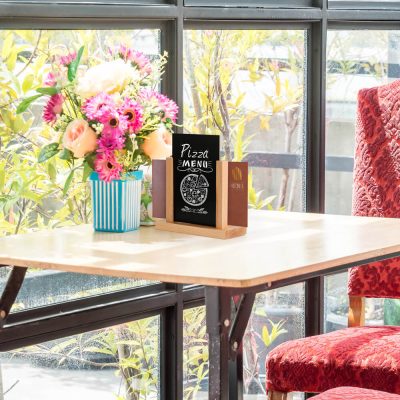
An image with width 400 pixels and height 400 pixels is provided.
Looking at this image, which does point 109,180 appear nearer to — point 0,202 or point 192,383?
point 0,202

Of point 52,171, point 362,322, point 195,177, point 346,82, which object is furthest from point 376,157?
point 52,171

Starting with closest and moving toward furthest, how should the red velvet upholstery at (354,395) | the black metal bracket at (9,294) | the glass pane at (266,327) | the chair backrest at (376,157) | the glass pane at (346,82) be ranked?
1. the red velvet upholstery at (354,395)
2. the black metal bracket at (9,294)
3. the chair backrest at (376,157)
4. the glass pane at (266,327)
5. the glass pane at (346,82)

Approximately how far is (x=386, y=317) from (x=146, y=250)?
1.49 metres

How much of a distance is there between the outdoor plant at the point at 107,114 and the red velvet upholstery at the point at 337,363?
59cm

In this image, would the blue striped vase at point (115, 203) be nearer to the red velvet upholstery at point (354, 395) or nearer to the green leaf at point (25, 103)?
the green leaf at point (25, 103)

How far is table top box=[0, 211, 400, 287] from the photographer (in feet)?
6.29

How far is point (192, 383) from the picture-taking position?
299 cm

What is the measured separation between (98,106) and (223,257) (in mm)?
501

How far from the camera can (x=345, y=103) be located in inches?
130

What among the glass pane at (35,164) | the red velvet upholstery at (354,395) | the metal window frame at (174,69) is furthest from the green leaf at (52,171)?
the red velvet upholstery at (354,395)

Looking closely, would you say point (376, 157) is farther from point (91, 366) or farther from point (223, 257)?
point (91, 366)

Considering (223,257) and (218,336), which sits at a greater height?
(223,257)

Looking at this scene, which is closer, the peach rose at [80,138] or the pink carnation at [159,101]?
the peach rose at [80,138]

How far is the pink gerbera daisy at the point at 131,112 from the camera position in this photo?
7.61ft
